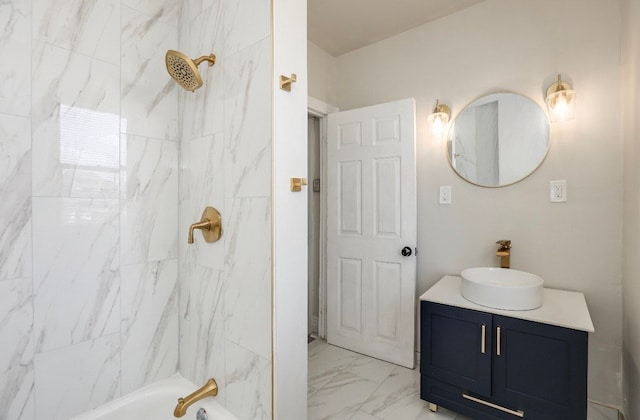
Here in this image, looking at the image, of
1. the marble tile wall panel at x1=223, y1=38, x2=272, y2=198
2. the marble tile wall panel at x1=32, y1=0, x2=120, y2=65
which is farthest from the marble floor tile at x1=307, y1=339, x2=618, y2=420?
the marble tile wall panel at x1=32, y1=0, x2=120, y2=65

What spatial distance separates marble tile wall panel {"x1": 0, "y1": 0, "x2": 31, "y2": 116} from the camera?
1143 millimetres

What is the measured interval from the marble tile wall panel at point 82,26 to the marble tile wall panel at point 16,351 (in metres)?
1.00

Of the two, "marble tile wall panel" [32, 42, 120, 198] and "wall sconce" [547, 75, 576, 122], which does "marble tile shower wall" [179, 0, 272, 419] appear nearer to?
"marble tile wall panel" [32, 42, 120, 198]

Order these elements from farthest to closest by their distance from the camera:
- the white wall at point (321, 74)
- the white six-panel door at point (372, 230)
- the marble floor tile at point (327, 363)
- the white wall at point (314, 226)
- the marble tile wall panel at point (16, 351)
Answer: the white wall at point (314, 226), the white wall at point (321, 74), the white six-panel door at point (372, 230), the marble floor tile at point (327, 363), the marble tile wall panel at point (16, 351)

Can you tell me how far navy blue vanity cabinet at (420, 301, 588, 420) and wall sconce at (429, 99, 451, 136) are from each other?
128 centimetres

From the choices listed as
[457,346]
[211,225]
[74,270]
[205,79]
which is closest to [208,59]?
[205,79]

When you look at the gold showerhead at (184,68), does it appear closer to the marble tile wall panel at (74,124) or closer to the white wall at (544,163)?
the marble tile wall panel at (74,124)

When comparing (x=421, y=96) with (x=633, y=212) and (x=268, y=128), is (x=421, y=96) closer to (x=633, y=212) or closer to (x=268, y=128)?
(x=633, y=212)

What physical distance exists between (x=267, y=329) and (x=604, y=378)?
78.8 inches

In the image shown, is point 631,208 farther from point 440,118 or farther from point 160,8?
point 160,8

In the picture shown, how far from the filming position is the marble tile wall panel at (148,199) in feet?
4.79

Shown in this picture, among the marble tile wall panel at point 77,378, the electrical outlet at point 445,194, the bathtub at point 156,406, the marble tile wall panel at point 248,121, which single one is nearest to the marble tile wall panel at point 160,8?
the marble tile wall panel at point 248,121

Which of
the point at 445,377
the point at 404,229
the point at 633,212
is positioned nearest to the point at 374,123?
the point at 404,229

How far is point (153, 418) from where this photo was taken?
1.44 metres
